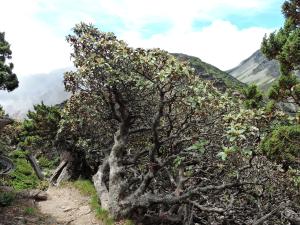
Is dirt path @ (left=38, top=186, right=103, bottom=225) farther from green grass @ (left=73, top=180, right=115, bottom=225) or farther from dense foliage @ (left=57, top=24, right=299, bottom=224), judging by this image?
dense foliage @ (left=57, top=24, right=299, bottom=224)

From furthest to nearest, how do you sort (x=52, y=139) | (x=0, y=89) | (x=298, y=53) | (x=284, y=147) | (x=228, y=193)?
(x=0, y=89), (x=52, y=139), (x=228, y=193), (x=298, y=53), (x=284, y=147)

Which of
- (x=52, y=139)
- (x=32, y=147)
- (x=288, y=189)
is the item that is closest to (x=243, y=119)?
(x=288, y=189)

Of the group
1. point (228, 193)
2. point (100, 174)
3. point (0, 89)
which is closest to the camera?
point (228, 193)

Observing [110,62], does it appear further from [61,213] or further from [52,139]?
[52,139]

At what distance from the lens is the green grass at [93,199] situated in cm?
1947

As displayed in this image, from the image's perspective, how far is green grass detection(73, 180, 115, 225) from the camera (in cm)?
1947

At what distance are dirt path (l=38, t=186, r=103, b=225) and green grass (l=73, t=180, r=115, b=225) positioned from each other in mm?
267

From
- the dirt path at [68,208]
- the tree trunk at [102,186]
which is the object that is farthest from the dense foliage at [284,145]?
the tree trunk at [102,186]

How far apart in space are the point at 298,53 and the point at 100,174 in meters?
13.3

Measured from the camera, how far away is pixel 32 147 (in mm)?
37281

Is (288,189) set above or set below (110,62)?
below

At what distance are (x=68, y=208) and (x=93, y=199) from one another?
4.73ft

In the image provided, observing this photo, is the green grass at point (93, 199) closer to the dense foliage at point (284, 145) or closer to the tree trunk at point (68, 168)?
the tree trunk at point (68, 168)

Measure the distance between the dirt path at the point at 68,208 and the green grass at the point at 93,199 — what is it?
0.27 metres
